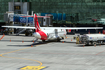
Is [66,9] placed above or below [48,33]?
above

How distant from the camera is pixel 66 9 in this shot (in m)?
120

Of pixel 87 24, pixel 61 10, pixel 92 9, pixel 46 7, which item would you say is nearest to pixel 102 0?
pixel 92 9

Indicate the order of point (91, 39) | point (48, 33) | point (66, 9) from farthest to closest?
point (66, 9) → point (48, 33) → point (91, 39)

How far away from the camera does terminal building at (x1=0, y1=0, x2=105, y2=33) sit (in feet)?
382

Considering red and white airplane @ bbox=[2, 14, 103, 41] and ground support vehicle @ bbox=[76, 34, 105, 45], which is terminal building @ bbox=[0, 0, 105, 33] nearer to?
red and white airplane @ bbox=[2, 14, 103, 41]

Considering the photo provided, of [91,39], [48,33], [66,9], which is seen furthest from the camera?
[66,9]

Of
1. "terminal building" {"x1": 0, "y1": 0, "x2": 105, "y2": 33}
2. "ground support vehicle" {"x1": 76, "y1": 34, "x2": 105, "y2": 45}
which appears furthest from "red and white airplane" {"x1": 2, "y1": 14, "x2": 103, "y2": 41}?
"terminal building" {"x1": 0, "y1": 0, "x2": 105, "y2": 33}

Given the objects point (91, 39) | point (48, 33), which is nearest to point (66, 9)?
point (48, 33)

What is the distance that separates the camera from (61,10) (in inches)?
4729

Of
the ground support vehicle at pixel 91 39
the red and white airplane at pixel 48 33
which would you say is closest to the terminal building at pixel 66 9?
the red and white airplane at pixel 48 33

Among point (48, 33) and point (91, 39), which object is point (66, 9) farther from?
point (91, 39)

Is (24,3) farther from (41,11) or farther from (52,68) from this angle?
(52,68)

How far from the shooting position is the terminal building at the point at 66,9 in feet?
382

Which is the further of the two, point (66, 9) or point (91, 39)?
point (66, 9)
